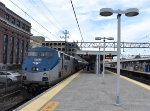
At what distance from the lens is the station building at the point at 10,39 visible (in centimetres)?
6166

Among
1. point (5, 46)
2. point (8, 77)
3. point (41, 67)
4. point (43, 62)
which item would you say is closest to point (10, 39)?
point (5, 46)

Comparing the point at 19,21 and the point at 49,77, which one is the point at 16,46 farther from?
the point at 49,77

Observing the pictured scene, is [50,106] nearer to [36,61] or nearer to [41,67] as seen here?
[41,67]

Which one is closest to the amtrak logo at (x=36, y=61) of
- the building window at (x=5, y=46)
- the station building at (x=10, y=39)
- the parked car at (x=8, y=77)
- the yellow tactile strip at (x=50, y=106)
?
the parked car at (x=8, y=77)

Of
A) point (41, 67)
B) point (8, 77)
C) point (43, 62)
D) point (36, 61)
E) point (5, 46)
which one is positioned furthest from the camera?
point (5, 46)

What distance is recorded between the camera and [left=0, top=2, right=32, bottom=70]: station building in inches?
2427

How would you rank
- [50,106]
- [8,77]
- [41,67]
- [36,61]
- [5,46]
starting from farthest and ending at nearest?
[5,46] < [8,77] < [36,61] < [41,67] < [50,106]

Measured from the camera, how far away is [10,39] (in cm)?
6731

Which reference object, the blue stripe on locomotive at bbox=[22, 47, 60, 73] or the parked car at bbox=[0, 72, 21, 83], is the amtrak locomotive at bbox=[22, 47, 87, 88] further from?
the parked car at bbox=[0, 72, 21, 83]

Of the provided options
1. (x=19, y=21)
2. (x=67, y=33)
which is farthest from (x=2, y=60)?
(x=67, y=33)

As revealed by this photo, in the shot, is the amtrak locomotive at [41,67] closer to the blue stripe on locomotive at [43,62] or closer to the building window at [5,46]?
the blue stripe on locomotive at [43,62]

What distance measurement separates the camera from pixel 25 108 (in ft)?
36.7

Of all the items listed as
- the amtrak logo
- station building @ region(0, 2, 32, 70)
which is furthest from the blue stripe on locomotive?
station building @ region(0, 2, 32, 70)

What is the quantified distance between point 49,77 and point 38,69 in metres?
0.93
